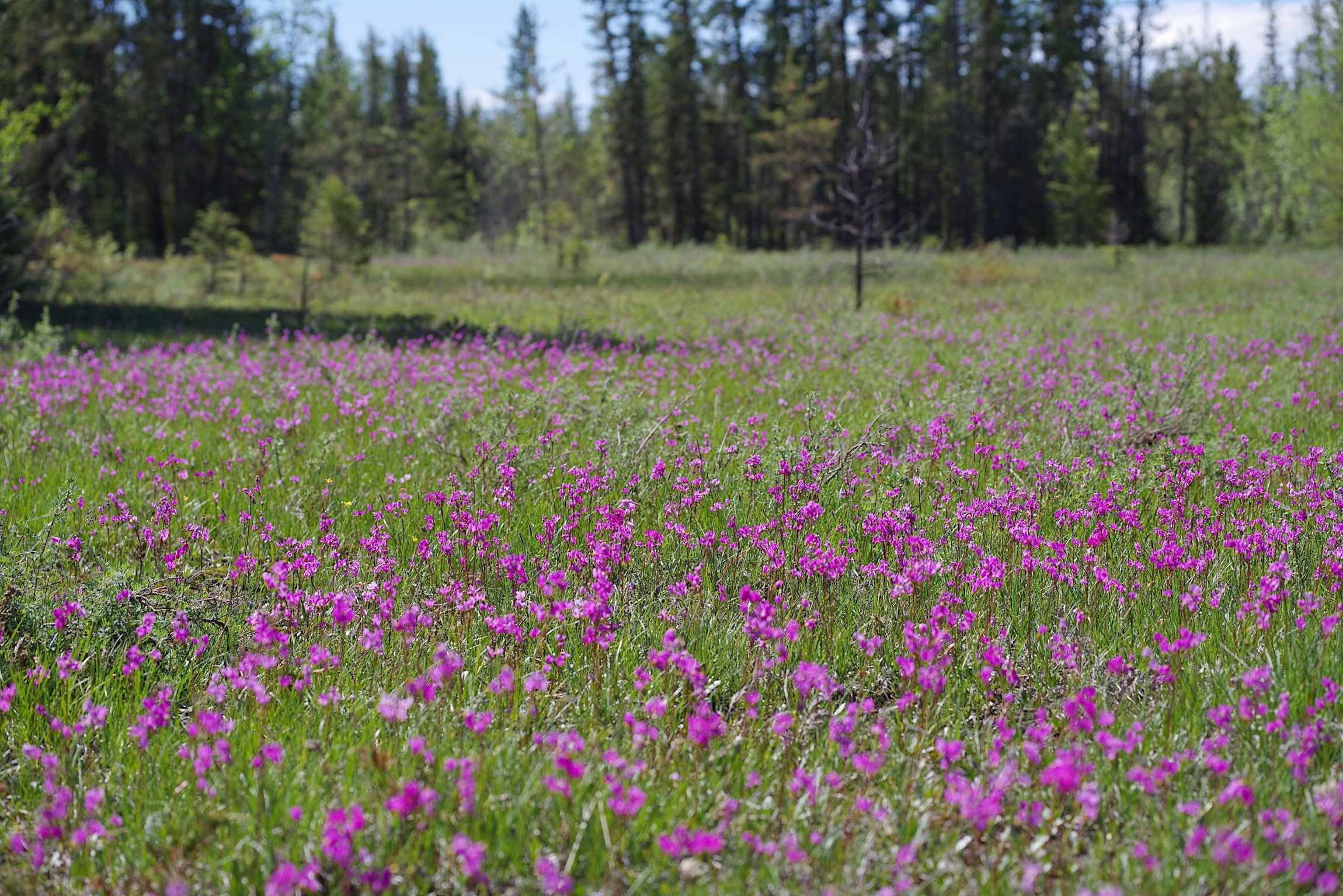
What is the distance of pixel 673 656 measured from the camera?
2379 millimetres

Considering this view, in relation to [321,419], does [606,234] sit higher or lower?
higher

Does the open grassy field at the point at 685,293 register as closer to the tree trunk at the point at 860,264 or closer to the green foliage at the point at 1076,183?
the tree trunk at the point at 860,264

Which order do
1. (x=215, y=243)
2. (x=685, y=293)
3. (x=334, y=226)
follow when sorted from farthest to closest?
(x=334, y=226) < (x=685, y=293) < (x=215, y=243)

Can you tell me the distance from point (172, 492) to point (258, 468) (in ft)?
1.76

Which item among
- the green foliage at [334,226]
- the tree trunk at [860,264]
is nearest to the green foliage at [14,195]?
the green foliage at [334,226]

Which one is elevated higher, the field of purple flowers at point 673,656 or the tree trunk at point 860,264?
the tree trunk at point 860,264

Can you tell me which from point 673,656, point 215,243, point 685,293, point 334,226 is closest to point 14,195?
point 215,243

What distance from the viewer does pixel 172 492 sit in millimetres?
4398

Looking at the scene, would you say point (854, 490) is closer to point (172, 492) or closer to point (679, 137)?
point (172, 492)

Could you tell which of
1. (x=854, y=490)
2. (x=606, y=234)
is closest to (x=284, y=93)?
(x=606, y=234)

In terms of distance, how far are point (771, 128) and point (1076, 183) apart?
17.5 metres

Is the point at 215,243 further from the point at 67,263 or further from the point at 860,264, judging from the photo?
the point at 860,264

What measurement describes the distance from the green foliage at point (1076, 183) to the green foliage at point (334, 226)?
123ft

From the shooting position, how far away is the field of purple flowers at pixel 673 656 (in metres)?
1.98
